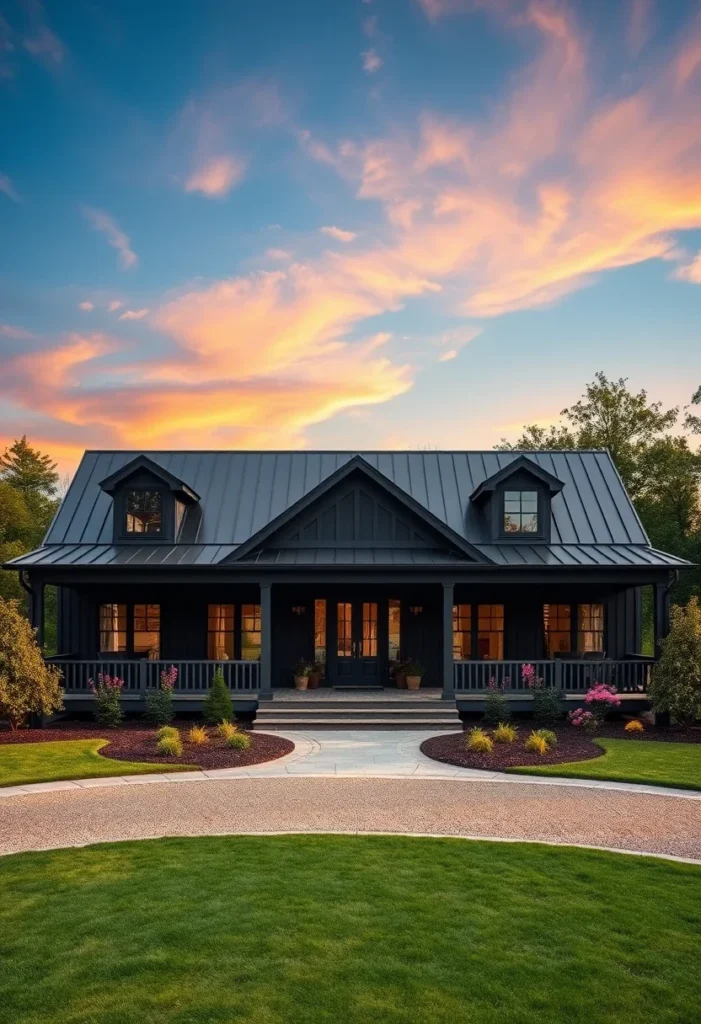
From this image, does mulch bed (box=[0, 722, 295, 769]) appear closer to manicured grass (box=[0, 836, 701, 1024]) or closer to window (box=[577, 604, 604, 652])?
manicured grass (box=[0, 836, 701, 1024])

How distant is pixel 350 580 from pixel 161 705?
5.92 m

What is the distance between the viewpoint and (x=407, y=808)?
441 inches

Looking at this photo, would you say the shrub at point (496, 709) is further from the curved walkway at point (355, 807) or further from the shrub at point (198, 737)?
the shrub at point (198, 737)

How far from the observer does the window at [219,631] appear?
22.5 m

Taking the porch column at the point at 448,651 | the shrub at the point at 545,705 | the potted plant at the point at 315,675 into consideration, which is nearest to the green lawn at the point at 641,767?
the shrub at the point at 545,705

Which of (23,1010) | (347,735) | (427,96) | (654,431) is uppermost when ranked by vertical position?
(427,96)

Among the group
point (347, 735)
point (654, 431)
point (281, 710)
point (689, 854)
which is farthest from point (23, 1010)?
point (654, 431)

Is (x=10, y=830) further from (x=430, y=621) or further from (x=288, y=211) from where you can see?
(x=288, y=211)

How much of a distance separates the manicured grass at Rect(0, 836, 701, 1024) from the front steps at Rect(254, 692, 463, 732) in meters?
9.34

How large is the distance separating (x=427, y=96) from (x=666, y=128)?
530 cm

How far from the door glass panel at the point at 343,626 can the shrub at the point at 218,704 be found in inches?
184

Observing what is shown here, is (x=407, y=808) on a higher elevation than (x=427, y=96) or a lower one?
lower

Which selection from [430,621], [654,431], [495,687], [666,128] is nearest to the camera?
[666,128]

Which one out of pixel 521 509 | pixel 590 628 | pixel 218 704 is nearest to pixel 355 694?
pixel 218 704
